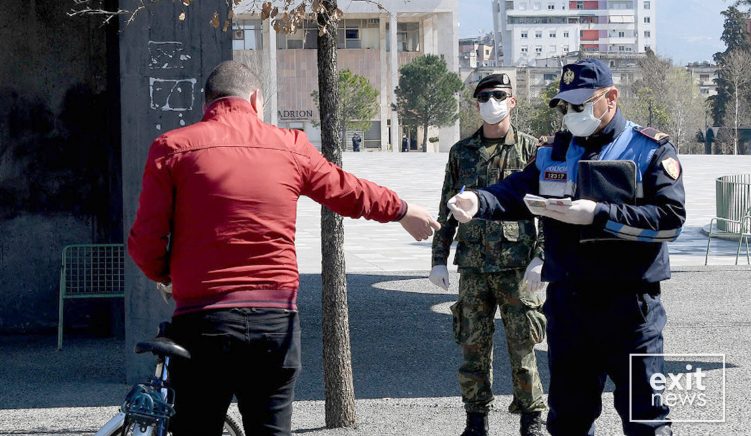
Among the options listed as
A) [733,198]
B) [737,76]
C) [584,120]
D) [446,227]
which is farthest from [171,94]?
[737,76]

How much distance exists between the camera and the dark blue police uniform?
4594 millimetres

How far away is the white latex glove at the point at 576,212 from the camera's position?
452 cm

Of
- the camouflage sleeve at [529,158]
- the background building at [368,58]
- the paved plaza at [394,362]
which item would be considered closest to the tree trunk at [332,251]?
the paved plaza at [394,362]

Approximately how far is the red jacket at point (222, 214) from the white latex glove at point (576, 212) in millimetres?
980

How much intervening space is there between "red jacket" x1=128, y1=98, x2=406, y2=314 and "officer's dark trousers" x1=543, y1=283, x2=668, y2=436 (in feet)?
3.77

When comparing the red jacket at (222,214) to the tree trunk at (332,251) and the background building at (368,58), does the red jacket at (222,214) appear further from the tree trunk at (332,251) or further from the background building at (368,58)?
the background building at (368,58)

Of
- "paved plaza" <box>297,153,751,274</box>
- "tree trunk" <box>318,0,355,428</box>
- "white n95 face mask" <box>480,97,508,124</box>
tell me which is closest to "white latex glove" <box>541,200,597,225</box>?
"white n95 face mask" <box>480,97,508,124</box>

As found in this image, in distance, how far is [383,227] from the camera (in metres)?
26.5

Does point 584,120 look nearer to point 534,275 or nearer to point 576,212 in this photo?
point 576,212

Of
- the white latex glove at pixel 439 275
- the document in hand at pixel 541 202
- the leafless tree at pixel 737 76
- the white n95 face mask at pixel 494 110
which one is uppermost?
the leafless tree at pixel 737 76

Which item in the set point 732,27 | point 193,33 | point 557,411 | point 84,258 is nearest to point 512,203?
point 557,411

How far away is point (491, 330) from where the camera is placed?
6562mm

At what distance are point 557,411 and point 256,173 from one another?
162cm

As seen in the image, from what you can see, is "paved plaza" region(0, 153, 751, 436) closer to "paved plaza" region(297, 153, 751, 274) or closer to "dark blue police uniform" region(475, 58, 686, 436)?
"paved plaza" region(297, 153, 751, 274)
